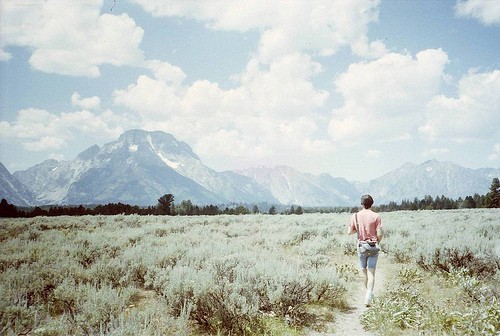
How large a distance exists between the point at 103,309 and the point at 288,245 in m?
10.8

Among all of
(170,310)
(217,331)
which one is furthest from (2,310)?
(217,331)

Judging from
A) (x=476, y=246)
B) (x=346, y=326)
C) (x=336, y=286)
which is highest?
(x=476, y=246)

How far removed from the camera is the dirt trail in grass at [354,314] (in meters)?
6.10

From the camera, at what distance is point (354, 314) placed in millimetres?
7070

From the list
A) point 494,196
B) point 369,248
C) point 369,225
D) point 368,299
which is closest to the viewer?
point 368,299

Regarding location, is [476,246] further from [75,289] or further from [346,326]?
[75,289]

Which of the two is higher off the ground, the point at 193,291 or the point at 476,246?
the point at 476,246

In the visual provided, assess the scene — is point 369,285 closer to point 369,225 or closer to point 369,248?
point 369,248

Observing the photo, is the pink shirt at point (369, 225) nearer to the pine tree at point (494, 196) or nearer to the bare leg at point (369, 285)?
the bare leg at point (369, 285)

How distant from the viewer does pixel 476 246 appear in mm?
9914

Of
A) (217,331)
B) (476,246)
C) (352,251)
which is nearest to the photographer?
(217,331)

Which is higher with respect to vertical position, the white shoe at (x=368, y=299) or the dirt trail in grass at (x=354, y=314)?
the white shoe at (x=368, y=299)

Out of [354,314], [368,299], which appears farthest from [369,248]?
[354,314]

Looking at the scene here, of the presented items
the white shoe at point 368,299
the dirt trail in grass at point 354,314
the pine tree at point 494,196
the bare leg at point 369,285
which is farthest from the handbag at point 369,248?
the pine tree at point 494,196
